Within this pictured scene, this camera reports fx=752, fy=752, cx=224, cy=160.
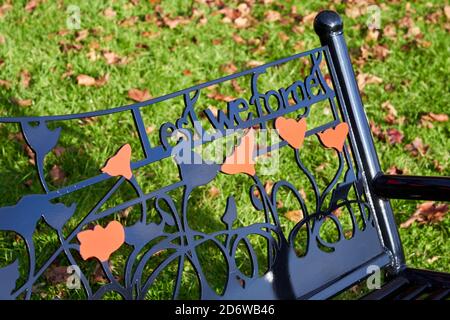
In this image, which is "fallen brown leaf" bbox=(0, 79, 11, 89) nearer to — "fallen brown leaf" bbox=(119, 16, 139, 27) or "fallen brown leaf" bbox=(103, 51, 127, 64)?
"fallen brown leaf" bbox=(103, 51, 127, 64)

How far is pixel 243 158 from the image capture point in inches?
66.2

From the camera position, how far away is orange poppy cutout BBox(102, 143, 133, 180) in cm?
150

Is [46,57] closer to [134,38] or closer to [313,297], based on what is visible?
[134,38]

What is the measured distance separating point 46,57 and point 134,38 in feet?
1.80

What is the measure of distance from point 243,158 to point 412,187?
1.31 feet

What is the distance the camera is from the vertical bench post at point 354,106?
6.02 feet

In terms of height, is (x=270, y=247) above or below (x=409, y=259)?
above

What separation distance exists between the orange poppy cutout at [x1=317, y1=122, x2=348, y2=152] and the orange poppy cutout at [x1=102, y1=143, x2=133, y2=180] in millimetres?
514

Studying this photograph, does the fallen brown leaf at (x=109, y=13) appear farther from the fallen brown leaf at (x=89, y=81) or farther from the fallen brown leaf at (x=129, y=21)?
the fallen brown leaf at (x=89, y=81)

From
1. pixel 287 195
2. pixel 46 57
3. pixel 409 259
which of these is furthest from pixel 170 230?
pixel 46 57

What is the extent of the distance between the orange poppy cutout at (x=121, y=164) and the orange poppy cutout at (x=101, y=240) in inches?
4.0

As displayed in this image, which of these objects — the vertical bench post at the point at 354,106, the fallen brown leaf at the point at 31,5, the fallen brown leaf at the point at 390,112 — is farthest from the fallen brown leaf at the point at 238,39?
the vertical bench post at the point at 354,106

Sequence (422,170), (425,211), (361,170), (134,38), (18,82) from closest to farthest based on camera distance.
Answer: (361,170), (425,211), (422,170), (18,82), (134,38)

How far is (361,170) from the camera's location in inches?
73.2
